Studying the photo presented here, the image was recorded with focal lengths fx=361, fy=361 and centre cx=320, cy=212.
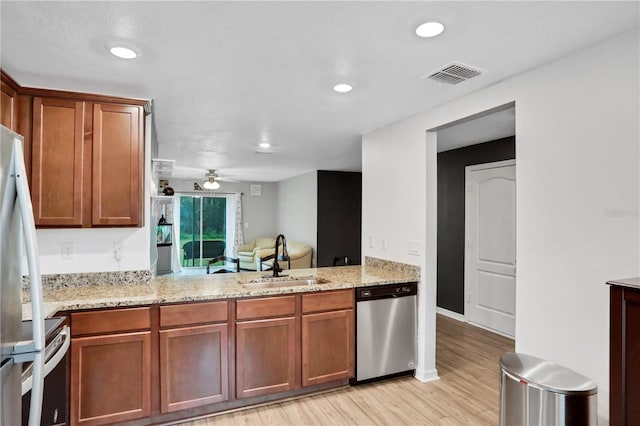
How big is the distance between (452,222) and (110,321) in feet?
14.6

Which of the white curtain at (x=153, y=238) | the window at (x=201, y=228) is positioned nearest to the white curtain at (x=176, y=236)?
the window at (x=201, y=228)

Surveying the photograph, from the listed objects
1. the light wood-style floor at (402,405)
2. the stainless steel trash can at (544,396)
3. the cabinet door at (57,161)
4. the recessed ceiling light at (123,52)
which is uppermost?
the recessed ceiling light at (123,52)

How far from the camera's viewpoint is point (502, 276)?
452 centimetres

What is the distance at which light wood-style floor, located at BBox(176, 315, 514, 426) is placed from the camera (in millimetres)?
2559

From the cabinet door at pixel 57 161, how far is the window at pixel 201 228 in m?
6.88

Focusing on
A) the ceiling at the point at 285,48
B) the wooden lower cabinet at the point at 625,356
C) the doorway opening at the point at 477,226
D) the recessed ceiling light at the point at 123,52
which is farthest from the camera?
the doorway opening at the point at 477,226

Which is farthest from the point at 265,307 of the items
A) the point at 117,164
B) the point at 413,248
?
the point at 117,164

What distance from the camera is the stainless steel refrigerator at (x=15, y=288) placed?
99 cm

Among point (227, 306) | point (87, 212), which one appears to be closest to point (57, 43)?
point (87, 212)

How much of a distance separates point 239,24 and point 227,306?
185 centimetres

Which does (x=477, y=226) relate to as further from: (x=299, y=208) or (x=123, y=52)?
(x=299, y=208)

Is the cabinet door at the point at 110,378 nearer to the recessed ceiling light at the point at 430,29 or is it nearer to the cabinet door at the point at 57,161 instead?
the cabinet door at the point at 57,161

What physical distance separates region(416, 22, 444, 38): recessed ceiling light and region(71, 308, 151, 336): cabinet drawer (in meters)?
2.39

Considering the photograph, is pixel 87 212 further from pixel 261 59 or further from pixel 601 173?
pixel 601 173
